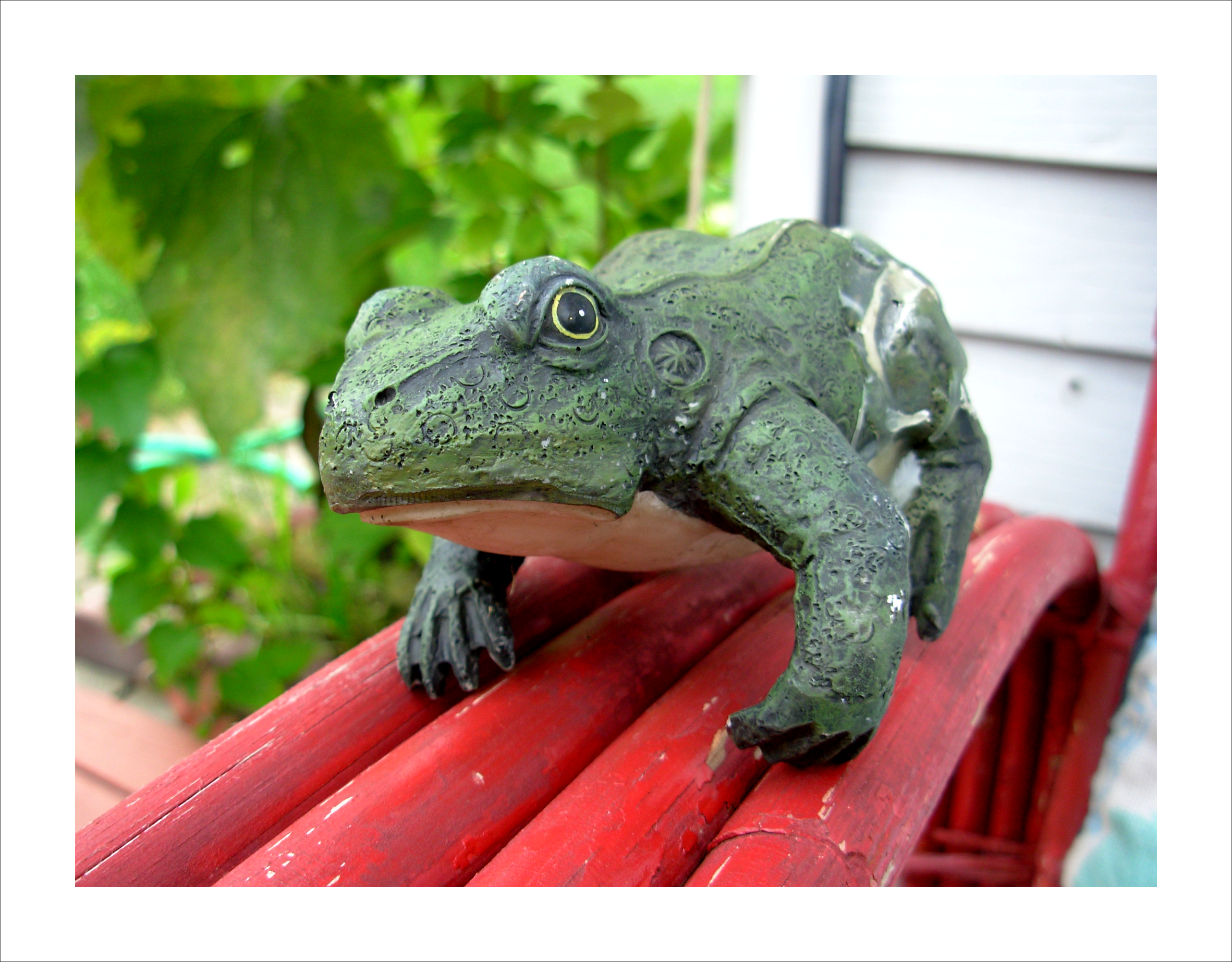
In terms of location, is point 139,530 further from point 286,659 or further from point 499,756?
point 499,756

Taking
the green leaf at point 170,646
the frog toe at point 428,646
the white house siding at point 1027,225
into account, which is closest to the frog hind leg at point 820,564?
the frog toe at point 428,646

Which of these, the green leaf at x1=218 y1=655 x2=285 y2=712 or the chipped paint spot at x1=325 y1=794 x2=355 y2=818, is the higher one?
the chipped paint spot at x1=325 y1=794 x2=355 y2=818

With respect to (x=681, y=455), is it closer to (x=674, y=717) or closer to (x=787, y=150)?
(x=674, y=717)

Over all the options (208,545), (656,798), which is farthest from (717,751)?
(208,545)

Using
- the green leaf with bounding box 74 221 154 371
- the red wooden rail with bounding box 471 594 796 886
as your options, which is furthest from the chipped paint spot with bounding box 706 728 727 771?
the green leaf with bounding box 74 221 154 371

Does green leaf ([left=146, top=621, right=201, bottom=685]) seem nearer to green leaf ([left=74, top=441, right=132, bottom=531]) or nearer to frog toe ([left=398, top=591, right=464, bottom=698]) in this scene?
green leaf ([left=74, top=441, right=132, bottom=531])
